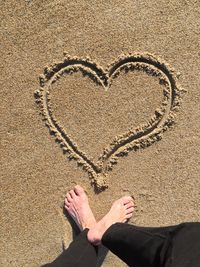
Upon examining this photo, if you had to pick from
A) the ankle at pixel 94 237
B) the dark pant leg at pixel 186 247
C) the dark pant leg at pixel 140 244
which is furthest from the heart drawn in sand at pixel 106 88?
the dark pant leg at pixel 186 247

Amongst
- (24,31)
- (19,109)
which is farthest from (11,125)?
(24,31)

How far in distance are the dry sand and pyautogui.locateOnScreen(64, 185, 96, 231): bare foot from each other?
0.14 feet

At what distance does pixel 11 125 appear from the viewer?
89.8 inches

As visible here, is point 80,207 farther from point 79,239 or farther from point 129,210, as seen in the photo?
point 129,210

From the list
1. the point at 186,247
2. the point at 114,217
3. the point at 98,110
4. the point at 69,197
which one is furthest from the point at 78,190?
the point at 186,247

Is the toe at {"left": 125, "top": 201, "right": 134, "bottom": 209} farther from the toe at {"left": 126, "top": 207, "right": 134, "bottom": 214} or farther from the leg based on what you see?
the leg

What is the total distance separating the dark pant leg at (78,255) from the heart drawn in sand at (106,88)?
13.3 inches

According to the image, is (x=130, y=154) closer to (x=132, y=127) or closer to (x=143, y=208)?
(x=132, y=127)

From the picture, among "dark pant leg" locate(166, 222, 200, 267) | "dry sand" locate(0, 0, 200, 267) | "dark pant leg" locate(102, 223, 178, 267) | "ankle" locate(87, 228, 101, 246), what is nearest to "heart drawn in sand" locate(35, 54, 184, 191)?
"dry sand" locate(0, 0, 200, 267)

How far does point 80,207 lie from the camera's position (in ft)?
7.45

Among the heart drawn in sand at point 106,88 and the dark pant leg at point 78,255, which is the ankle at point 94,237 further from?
the heart drawn in sand at point 106,88

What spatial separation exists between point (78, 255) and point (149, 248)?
519mm

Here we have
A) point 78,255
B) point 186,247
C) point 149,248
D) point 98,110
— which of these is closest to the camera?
point 186,247

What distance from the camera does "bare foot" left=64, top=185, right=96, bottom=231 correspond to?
2.28 m
